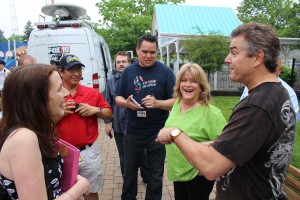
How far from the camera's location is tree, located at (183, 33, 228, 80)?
1296cm

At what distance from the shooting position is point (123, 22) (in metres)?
27.0

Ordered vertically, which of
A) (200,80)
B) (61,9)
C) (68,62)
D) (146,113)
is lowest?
(146,113)

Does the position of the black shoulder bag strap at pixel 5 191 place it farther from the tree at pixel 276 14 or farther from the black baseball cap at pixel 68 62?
the tree at pixel 276 14

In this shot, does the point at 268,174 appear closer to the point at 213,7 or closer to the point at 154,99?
the point at 154,99

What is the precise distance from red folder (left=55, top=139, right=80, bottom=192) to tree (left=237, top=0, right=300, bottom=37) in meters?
16.4

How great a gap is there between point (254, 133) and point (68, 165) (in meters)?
1.07

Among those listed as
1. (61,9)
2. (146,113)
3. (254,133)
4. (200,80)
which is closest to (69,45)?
(61,9)

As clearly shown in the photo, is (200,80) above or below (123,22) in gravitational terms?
below

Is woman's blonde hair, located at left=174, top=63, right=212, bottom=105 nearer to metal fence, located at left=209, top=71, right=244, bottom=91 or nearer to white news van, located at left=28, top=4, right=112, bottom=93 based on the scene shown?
white news van, located at left=28, top=4, right=112, bottom=93

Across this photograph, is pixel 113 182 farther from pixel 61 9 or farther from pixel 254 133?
pixel 61 9

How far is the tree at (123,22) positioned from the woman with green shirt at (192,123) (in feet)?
78.2

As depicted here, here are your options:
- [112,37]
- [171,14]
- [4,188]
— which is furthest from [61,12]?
[112,37]

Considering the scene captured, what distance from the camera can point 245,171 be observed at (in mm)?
1567

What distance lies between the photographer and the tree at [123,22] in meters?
26.3
